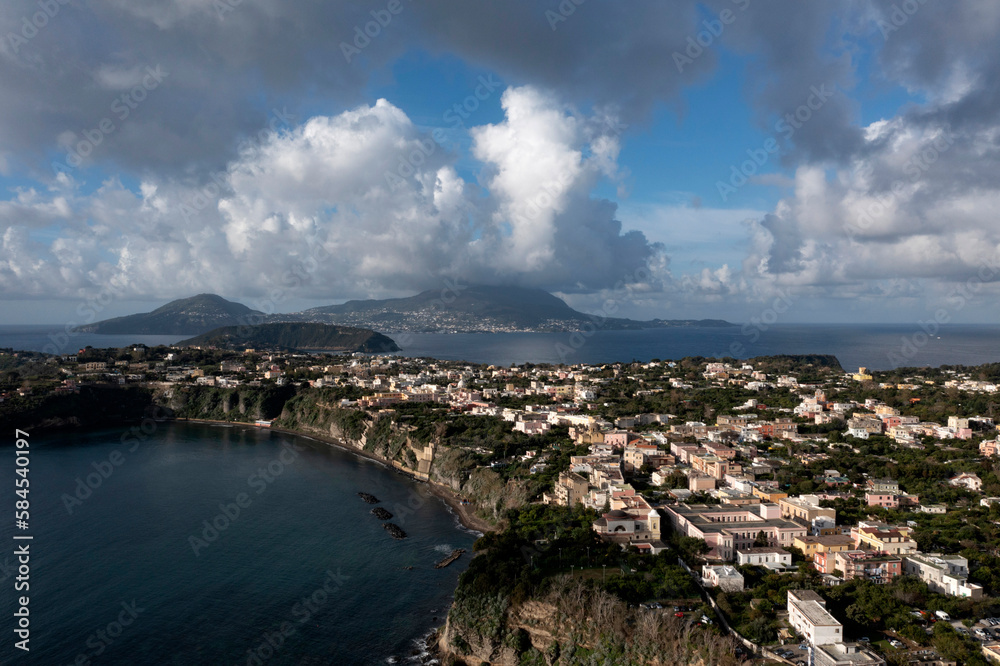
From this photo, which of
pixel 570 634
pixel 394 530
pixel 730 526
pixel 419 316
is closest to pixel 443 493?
pixel 394 530

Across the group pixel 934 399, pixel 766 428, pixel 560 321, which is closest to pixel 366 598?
pixel 766 428

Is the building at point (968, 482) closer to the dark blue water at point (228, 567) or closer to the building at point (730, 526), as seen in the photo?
the building at point (730, 526)

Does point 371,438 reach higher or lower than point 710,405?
lower

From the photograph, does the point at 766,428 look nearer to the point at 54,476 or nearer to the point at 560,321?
the point at 54,476

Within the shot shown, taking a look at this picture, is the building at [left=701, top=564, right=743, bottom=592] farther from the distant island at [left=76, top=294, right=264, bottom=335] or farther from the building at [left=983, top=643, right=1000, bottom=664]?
the distant island at [left=76, top=294, right=264, bottom=335]

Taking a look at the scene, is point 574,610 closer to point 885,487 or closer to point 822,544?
point 822,544
